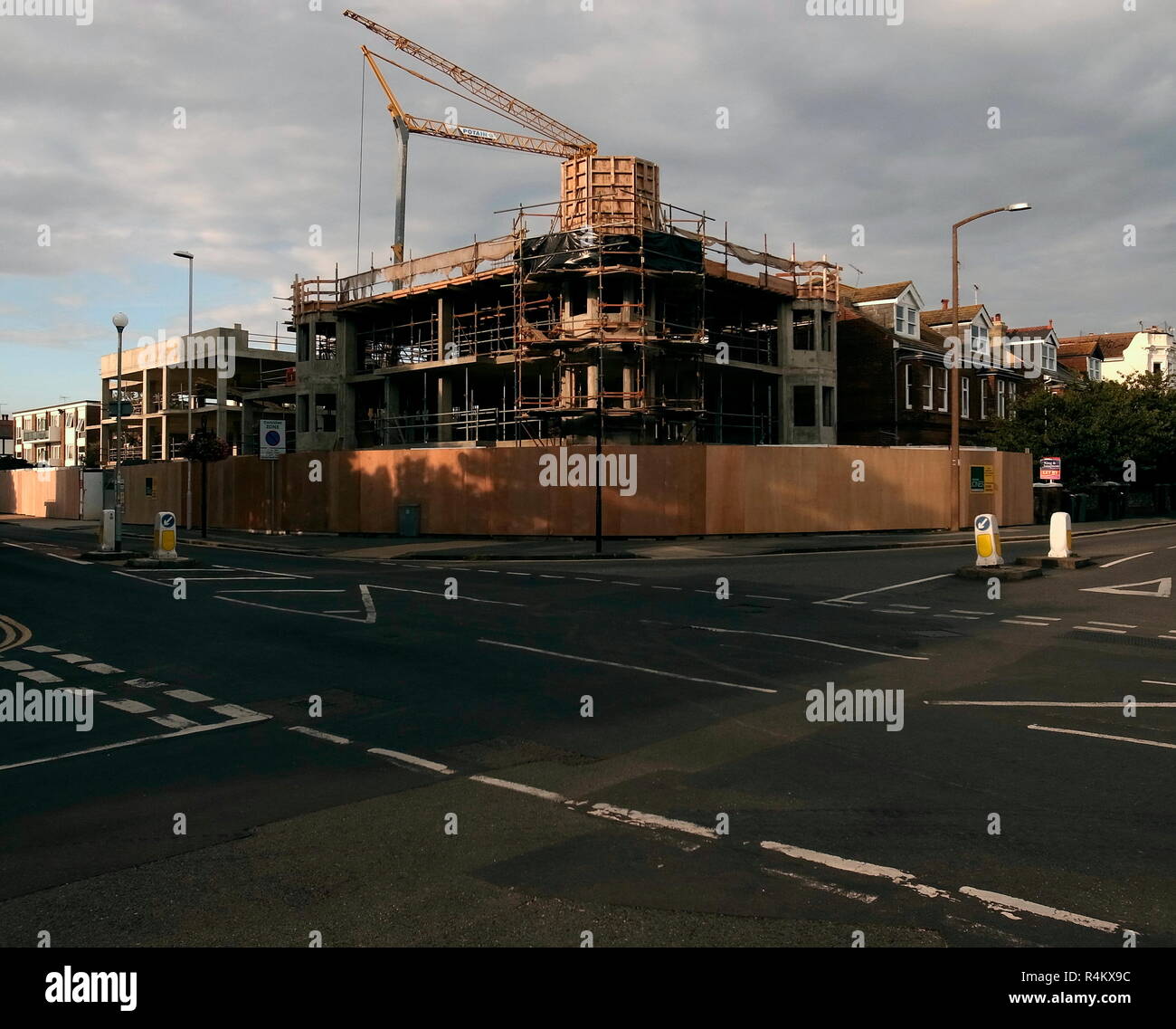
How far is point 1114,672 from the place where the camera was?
10836 mm

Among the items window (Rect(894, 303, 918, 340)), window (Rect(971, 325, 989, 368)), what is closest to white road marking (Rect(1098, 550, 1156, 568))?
window (Rect(894, 303, 918, 340))

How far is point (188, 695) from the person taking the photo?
10039 millimetres

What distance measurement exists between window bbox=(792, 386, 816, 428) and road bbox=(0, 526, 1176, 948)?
34.6 metres

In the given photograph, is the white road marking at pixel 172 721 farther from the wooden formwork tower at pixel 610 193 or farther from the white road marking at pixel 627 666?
the wooden formwork tower at pixel 610 193

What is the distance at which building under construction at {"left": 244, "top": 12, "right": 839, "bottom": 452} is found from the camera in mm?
39344

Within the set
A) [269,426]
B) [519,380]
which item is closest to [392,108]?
[519,380]

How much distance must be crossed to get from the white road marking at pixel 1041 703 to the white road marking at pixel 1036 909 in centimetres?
467

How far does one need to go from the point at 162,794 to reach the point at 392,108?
228ft

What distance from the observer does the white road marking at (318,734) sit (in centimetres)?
823

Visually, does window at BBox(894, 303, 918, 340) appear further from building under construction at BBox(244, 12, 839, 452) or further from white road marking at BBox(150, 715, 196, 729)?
white road marking at BBox(150, 715, 196, 729)

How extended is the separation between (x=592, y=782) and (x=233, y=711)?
13.8 ft

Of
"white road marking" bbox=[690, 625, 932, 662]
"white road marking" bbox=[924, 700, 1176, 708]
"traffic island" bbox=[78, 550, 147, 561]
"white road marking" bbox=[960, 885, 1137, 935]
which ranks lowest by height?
"white road marking" bbox=[924, 700, 1176, 708]

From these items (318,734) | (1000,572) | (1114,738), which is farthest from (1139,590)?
(318,734)

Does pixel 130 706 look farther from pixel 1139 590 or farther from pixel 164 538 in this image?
pixel 164 538
